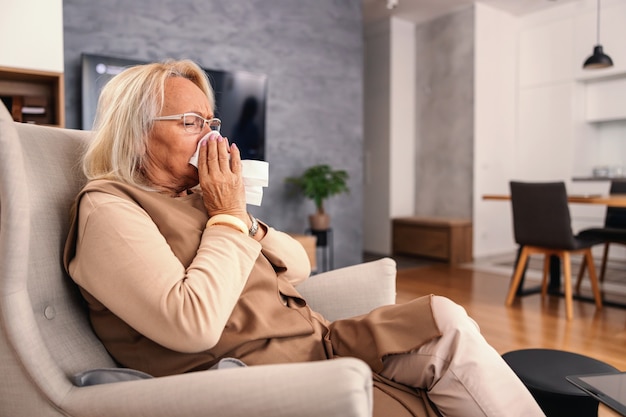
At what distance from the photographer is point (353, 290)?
1360 millimetres

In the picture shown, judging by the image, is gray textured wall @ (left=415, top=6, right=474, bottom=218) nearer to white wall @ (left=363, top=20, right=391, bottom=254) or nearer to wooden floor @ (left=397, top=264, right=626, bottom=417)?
white wall @ (left=363, top=20, right=391, bottom=254)

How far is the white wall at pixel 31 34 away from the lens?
2736 millimetres

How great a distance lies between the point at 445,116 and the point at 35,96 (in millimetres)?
4365

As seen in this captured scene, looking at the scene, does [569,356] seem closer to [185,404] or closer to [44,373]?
[185,404]

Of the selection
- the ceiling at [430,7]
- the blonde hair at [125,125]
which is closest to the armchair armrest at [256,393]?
the blonde hair at [125,125]

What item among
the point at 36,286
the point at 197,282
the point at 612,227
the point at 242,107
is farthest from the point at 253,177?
the point at 612,227

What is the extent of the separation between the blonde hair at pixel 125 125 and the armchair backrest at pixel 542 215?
2.77 m

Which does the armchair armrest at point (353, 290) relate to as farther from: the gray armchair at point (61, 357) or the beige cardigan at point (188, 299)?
the gray armchair at point (61, 357)

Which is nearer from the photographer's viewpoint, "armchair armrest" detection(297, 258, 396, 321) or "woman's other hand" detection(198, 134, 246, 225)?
"woman's other hand" detection(198, 134, 246, 225)

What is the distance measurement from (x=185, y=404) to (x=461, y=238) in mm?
5090

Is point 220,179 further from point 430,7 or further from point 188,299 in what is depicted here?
point 430,7

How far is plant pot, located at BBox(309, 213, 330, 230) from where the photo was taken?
172 inches

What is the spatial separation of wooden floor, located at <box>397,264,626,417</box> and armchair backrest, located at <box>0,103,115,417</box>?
183 centimetres

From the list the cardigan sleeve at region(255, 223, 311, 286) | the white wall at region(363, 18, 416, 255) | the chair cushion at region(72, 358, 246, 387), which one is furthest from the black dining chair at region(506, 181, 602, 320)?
the chair cushion at region(72, 358, 246, 387)
